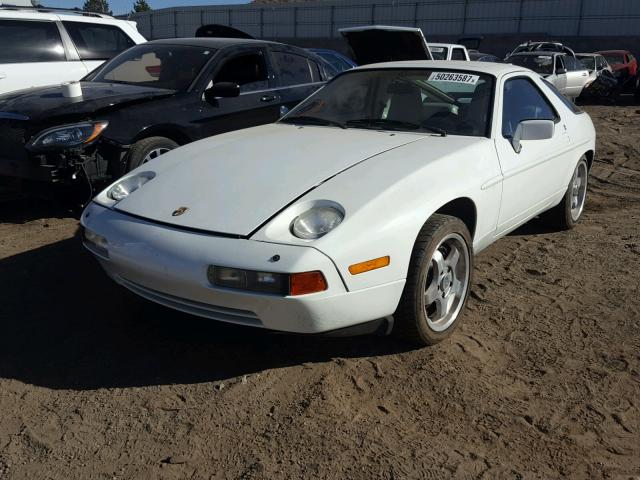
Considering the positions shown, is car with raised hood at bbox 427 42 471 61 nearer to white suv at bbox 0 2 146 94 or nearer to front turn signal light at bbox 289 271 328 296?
white suv at bbox 0 2 146 94

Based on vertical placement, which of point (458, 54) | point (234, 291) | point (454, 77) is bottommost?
point (234, 291)

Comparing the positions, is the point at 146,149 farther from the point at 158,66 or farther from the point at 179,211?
the point at 179,211

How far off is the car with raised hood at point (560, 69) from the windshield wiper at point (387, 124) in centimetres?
1214

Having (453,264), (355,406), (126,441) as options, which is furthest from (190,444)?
(453,264)

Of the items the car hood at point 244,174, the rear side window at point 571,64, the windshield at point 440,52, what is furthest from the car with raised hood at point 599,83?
the car hood at point 244,174

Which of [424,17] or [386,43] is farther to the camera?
[424,17]

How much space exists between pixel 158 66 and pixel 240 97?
82cm

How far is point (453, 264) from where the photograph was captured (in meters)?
3.30

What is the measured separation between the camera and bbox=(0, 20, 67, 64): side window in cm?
693

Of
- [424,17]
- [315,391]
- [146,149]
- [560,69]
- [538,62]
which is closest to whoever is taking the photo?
[315,391]

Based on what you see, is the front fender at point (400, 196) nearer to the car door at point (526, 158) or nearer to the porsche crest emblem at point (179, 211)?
the car door at point (526, 158)

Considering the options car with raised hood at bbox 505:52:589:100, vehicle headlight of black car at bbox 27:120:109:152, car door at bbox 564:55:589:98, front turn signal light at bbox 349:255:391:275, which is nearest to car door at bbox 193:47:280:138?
vehicle headlight of black car at bbox 27:120:109:152

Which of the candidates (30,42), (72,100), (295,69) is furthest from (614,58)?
(72,100)

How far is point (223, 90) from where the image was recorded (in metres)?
5.36
